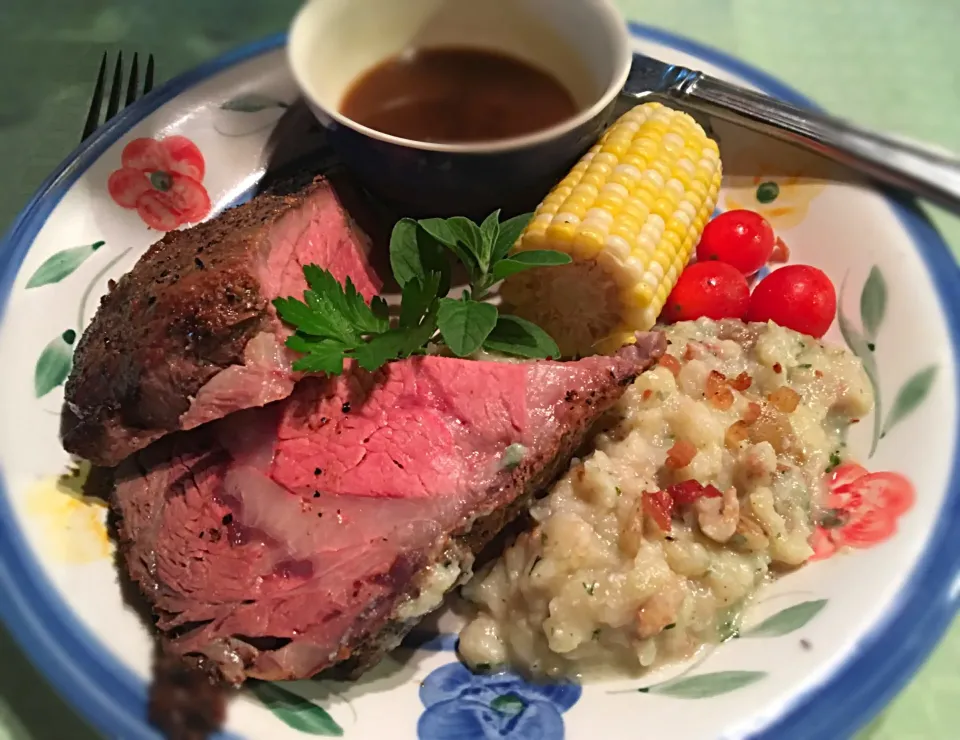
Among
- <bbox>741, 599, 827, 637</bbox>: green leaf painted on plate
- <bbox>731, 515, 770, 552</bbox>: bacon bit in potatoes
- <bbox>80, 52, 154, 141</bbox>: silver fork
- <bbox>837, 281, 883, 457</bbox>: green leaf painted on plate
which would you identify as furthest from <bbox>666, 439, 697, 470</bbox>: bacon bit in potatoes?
<bbox>80, 52, 154, 141</bbox>: silver fork

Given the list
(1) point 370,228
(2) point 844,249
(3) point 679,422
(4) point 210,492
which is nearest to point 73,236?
(1) point 370,228

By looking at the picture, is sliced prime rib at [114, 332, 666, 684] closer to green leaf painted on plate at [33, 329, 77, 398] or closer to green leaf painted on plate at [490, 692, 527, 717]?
green leaf painted on plate at [490, 692, 527, 717]

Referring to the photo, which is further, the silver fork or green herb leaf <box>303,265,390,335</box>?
the silver fork

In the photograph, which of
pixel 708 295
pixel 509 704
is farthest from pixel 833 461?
pixel 509 704

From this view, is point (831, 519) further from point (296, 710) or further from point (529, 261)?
point (296, 710)

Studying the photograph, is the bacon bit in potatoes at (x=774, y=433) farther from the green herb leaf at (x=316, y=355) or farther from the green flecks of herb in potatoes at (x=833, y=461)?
the green herb leaf at (x=316, y=355)

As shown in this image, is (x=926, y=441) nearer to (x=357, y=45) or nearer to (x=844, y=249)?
(x=844, y=249)

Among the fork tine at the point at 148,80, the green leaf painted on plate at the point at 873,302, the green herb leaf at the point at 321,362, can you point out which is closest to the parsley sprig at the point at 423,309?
the green herb leaf at the point at 321,362
